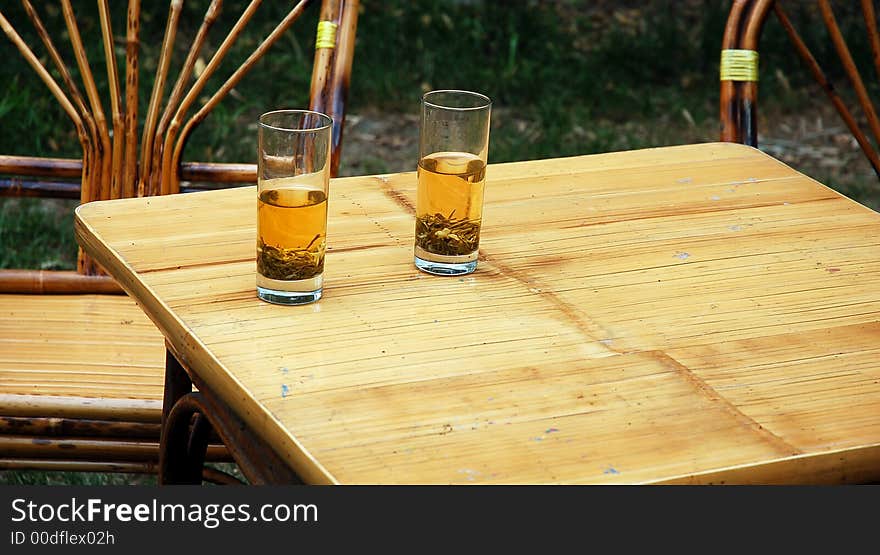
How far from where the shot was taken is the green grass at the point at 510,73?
3.44 m

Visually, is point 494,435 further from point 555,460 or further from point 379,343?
point 379,343

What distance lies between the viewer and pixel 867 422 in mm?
950

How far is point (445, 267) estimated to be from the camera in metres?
1.18

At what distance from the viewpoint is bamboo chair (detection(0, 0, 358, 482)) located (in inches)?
57.4

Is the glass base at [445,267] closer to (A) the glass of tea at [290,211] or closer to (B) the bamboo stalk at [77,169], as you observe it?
(A) the glass of tea at [290,211]

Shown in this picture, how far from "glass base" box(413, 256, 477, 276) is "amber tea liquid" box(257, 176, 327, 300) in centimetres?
Result: 13

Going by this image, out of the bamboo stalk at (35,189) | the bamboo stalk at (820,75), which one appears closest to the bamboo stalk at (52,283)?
the bamboo stalk at (35,189)

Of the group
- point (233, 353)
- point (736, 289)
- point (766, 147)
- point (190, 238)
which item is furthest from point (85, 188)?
point (766, 147)

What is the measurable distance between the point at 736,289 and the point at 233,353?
488 millimetres

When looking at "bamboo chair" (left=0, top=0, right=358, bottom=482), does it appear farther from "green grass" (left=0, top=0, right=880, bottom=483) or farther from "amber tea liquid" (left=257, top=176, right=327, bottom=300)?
"green grass" (left=0, top=0, right=880, bottom=483)

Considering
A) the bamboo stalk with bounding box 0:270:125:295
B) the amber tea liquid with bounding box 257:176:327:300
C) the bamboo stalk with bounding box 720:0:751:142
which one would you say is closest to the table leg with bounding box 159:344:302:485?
the amber tea liquid with bounding box 257:176:327:300

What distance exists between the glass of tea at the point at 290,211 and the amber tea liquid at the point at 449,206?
0.11 m

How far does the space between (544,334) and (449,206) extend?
0.56 ft

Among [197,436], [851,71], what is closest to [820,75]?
[851,71]
